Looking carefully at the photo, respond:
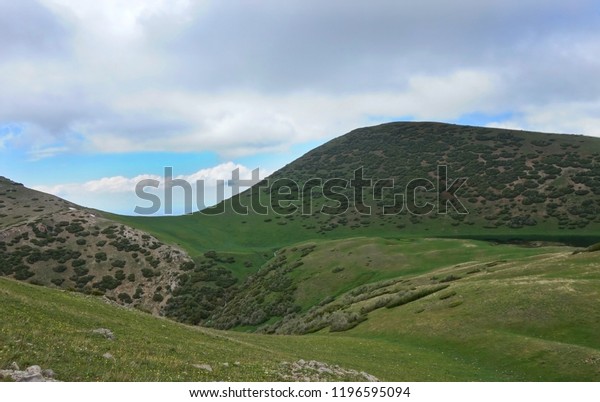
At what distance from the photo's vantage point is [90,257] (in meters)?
97.1

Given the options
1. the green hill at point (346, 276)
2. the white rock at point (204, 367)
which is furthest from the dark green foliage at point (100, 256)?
the white rock at point (204, 367)

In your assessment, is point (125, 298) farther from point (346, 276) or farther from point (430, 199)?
point (430, 199)

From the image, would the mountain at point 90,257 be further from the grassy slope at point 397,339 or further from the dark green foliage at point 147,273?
the grassy slope at point 397,339

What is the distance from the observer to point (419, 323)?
38.5 metres

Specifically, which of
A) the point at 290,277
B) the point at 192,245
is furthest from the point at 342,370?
the point at 192,245

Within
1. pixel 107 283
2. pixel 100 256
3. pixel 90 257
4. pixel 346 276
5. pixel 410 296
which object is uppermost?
pixel 410 296

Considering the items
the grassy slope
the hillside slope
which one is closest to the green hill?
the grassy slope

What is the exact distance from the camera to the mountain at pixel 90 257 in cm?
8744

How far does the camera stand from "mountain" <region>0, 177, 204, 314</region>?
287 ft

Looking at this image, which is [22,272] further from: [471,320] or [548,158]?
[548,158]

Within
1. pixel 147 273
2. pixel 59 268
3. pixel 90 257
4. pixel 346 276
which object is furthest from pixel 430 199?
pixel 59 268

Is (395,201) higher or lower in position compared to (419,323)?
higher

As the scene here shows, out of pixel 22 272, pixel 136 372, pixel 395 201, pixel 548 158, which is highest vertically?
pixel 548 158

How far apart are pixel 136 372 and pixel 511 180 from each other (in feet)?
524
